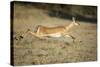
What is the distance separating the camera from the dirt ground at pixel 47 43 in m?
2.39

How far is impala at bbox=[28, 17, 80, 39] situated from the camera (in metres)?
2.50

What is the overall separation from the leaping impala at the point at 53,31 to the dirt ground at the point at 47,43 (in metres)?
0.04

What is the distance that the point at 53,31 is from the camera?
2568 millimetres

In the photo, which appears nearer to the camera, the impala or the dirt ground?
the dirt ground

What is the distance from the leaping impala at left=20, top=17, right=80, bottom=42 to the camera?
250cm

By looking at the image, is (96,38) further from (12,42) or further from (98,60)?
(12,42)

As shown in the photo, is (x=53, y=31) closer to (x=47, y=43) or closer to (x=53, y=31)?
(x=53, y=31)

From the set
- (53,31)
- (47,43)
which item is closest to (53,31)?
(53,31)

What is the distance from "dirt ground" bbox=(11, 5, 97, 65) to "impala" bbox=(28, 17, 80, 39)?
0.04 m

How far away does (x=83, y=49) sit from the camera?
2738 millimetres

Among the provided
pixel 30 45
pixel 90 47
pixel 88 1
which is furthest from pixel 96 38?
pixel 30 45

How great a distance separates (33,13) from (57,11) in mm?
341

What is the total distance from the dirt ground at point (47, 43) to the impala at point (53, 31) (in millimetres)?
42

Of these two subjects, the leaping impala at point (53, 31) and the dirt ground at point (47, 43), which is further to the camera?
the leaping impala at point (53, 31)
